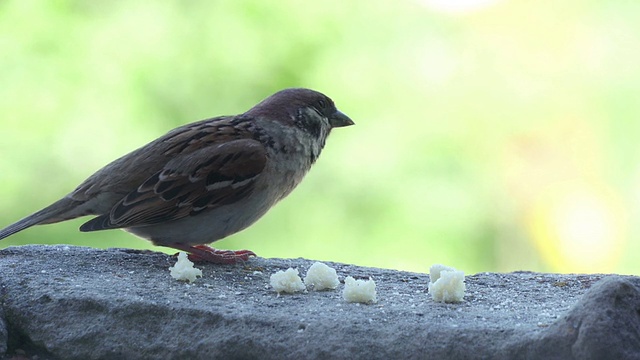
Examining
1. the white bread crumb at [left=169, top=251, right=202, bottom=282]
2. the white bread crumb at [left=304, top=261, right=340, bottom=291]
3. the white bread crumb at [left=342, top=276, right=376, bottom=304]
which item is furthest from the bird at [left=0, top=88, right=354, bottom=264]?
the white bread crumb at [left=342, top=276, right=376, bottom=304]

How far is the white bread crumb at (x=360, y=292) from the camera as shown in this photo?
313cm

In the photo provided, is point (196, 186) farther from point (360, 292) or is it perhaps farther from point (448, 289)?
point (448, 289)

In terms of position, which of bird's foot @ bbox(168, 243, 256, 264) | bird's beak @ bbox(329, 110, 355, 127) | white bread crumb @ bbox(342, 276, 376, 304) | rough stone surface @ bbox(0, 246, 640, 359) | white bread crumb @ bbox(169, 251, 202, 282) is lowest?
rough stone surface @ bbox(0, 246, 640, 359)

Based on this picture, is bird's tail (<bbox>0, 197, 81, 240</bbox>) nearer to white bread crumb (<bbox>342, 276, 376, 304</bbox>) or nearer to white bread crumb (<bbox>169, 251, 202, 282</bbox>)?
white bread crumb (<bbox>169, 251, 202, 282</bbox>)

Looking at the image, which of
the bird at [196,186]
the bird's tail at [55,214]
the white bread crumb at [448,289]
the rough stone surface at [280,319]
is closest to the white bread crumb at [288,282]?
the rough stone surface at [280,319]

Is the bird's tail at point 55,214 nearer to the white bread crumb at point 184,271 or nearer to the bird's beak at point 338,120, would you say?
the white bread crumb at point 184,271

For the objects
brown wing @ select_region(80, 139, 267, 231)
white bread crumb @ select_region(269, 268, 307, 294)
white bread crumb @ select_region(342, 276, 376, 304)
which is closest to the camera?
white bread crumb @ select_region(342, 276, 376, 304)

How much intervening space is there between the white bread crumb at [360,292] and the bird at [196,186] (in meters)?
0.84

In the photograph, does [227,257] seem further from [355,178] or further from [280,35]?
[280,35]

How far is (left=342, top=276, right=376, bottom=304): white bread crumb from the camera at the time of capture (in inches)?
123

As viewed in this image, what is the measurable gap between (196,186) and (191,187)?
0.02 m

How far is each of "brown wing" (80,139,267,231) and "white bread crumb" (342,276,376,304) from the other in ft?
2.77

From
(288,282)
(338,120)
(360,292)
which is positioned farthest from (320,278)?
(338,120)

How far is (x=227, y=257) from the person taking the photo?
3912 mm
